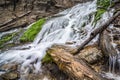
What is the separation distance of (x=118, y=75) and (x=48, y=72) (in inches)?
92.1

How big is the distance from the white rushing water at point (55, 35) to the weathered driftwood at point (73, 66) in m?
1.03

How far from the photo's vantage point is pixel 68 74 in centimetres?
635

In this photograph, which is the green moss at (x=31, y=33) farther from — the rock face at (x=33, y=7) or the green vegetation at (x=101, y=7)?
the green vegetation at (x=101, y=7)

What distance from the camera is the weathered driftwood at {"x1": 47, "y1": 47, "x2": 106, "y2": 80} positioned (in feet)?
19.0

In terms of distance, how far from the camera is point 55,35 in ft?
37.6

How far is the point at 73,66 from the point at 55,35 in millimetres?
5329

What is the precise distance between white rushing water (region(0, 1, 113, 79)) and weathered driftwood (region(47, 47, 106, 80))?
103cm

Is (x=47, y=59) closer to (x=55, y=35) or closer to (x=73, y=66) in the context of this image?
(x=73, y=66)

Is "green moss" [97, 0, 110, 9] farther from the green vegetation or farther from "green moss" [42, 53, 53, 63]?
"green moss" [42, 53, 53, 63]

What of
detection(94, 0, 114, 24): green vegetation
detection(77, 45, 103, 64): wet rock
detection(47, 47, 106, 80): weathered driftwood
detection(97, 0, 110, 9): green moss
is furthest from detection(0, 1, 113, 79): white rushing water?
detection(77, 45, 103, 64): wet rock

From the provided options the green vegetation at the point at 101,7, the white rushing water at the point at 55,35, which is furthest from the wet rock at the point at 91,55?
the green vegetation at the point at 101,7

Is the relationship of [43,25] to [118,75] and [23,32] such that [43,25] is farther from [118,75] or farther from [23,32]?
[118,75]

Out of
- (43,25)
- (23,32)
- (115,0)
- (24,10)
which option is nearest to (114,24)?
(115,0)

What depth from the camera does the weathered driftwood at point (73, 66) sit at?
580cm
